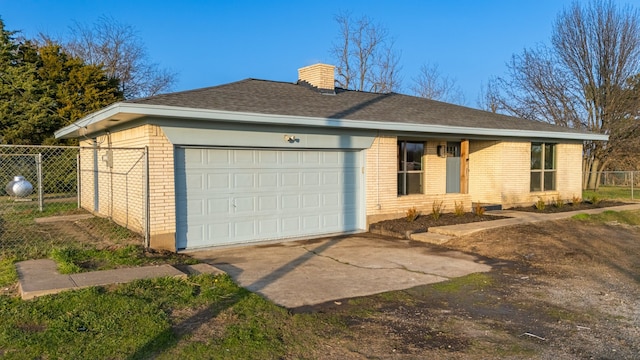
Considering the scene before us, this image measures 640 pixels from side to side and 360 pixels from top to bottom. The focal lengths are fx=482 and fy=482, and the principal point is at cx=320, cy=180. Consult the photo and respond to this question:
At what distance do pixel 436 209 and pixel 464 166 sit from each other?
226 centimetres

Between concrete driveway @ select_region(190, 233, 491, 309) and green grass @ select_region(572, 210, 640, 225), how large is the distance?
643 centimetres

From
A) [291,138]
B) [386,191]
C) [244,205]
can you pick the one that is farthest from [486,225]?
[244,205]

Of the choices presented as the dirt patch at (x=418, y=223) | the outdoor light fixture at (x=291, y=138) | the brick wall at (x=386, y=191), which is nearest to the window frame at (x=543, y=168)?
the dirt patch at (x=418, y=223)

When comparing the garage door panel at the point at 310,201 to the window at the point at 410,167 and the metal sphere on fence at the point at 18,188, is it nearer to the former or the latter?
the window at the point at 410,167

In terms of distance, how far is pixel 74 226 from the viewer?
12.0 m

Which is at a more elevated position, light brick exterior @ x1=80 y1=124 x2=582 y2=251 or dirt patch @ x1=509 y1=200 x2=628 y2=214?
light brick exterior @ x1=80 y1=124 x2=582 y2=251

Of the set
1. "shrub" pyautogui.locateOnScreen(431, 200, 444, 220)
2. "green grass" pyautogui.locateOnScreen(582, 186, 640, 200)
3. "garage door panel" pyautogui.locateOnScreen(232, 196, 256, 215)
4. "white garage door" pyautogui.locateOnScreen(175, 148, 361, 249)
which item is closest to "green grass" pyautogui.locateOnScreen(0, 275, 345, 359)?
"white garage door" pyautogui.locateOnScreen(175, 148, 361, 249)

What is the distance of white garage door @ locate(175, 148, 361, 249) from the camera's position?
9.80m

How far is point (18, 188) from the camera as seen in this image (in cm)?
1783

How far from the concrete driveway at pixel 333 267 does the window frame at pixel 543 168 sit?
821 centimetres

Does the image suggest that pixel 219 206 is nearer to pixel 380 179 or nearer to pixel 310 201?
pixel 310 201

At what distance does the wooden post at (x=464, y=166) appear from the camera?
50.0 ft

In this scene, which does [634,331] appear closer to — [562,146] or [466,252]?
[466,252]

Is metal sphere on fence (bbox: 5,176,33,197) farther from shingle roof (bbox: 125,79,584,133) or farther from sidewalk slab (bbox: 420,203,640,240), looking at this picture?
sidewalk slab (bbox: 420,203,640,240)
